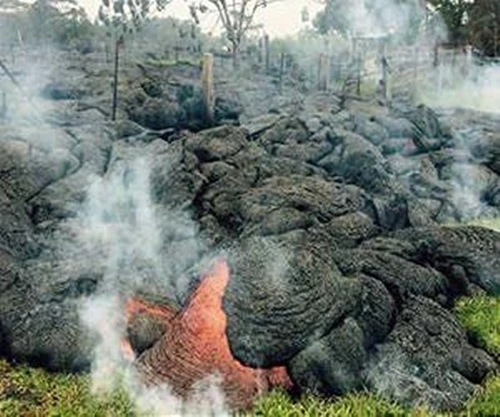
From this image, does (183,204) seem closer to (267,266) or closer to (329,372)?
(267,266)

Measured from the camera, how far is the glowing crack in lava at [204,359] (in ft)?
30.7

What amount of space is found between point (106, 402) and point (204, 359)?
123cm

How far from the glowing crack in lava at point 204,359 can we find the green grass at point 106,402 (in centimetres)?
35

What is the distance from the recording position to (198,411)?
901cm

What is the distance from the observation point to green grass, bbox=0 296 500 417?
351 inches

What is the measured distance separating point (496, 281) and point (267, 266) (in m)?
5.17

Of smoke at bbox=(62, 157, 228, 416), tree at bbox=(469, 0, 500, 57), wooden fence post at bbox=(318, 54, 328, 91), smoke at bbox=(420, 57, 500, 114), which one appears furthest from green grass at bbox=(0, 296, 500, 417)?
tree at bbox=(469, 0, 500, 57)

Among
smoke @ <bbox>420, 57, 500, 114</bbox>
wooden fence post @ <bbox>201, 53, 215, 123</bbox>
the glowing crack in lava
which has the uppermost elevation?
wooden fence post @ <bbox>201, 53, 215, 123</bbox>

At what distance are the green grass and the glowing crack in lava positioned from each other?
0.35m

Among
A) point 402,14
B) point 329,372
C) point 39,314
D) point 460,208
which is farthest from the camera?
point 402,14

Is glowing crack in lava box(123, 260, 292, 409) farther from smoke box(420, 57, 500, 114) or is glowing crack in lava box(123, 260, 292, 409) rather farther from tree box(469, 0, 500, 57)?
tree box(469, 0, 500, 57)

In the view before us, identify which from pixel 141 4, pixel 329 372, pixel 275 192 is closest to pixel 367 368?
pixel 329 372

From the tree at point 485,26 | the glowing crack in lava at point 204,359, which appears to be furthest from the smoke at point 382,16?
the glowing crack in lava at point 204,359

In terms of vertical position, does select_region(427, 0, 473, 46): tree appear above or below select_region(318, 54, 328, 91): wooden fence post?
above
